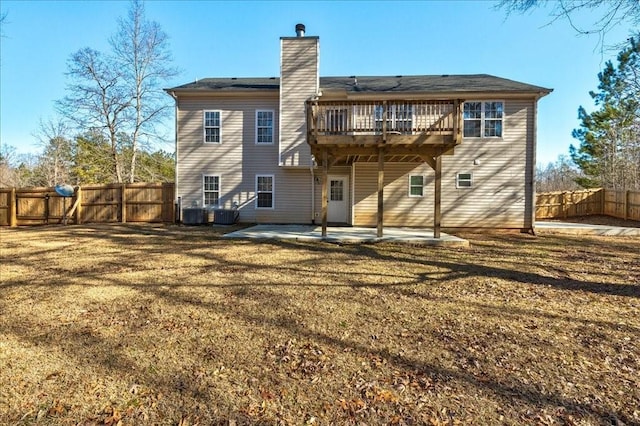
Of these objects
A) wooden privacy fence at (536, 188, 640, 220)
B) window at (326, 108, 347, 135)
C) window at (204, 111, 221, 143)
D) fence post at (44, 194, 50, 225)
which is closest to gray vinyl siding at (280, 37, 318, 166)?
window at (204, 111, 221, 143)

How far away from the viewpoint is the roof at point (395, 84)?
12531mm

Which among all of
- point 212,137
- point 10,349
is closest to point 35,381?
point 10,349

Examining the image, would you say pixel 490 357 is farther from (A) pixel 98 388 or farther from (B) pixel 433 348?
(A) pixel 98 388

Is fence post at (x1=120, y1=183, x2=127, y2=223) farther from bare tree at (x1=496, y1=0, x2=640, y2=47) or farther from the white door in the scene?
bare tree at (x1=496, y1=0, x2=640, y2=47)

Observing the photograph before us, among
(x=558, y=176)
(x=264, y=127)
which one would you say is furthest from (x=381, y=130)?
(x=558, y=176)

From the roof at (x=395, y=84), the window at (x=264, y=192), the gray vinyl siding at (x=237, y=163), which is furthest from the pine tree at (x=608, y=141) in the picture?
the window at (x=264, y=192)

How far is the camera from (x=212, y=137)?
13.9 meters

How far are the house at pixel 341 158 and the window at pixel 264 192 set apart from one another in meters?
0.04

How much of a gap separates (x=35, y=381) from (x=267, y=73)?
53.9ft

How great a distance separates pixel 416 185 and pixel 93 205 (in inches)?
542

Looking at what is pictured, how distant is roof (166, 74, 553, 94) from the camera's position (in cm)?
1253

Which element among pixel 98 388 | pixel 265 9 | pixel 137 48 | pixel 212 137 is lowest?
pixel 98 388

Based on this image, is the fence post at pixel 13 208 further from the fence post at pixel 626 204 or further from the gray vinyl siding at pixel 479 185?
the fence post at pixel 626 204

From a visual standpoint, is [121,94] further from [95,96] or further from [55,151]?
[55,151]
